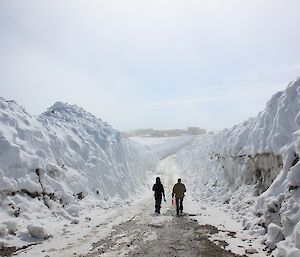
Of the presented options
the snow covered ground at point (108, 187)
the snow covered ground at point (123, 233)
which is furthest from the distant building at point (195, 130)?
the snow covered ground at point (123, 233)

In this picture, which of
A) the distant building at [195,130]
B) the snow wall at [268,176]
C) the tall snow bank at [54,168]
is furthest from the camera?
the distant building at [195,130]

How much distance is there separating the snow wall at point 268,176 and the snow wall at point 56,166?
6.30m

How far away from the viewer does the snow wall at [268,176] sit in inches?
413

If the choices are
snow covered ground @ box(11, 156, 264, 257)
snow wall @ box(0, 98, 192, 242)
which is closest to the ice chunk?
snow covered ground @ box(11, 156, 264, 257)

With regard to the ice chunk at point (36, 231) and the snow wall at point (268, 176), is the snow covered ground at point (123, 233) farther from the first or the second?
the snow wall at point (268, 176)

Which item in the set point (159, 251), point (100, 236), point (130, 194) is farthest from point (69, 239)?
point (130, 194)

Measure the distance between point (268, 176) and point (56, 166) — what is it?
10332 millimetres

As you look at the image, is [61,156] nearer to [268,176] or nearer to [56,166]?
[56,166]

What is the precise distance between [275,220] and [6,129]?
12.5 m

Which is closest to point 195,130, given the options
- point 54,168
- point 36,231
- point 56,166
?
point 56,166

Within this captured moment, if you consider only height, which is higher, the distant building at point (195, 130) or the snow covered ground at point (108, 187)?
the distant building at point (195, 130)

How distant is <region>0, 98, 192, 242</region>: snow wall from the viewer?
594 inches

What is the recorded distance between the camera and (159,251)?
10.8 metres

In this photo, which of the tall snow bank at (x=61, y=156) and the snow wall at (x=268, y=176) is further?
the tall snow bank at (x=61, y=156)
